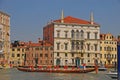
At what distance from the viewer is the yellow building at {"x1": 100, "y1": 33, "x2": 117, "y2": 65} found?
2140 inches

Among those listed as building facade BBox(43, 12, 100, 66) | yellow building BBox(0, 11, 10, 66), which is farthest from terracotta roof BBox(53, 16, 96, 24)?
yellow building BBox(0, 11, 10, 66)

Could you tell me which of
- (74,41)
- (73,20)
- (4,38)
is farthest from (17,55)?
(73,20)

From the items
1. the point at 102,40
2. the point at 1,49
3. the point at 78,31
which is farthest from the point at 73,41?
the point at 1,49

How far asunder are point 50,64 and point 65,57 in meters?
2.26

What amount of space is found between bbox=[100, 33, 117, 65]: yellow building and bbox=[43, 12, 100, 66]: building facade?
7.59ft

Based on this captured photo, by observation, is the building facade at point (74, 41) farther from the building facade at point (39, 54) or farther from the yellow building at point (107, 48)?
the yellow building at point (107, 48)

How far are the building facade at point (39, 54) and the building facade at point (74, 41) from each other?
2.92 feet

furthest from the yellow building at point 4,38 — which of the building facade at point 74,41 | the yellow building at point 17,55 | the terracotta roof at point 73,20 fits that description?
the terracotta roof at point 73,20

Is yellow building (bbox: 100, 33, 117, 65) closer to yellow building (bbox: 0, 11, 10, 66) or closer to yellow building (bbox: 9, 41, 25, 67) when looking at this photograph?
yellow building (bbox: 9, 41, 25, 67)

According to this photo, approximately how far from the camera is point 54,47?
5059 cm

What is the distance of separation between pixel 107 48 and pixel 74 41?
6151 mm

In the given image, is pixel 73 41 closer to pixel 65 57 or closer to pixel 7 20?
pixel 65 57

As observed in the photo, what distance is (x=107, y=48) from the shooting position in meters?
54.7

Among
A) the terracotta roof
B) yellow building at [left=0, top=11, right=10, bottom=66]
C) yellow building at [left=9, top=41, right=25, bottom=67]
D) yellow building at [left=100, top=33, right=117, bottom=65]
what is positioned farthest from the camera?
yellow building at [left=100, top=33, right=117, bottom=65]
